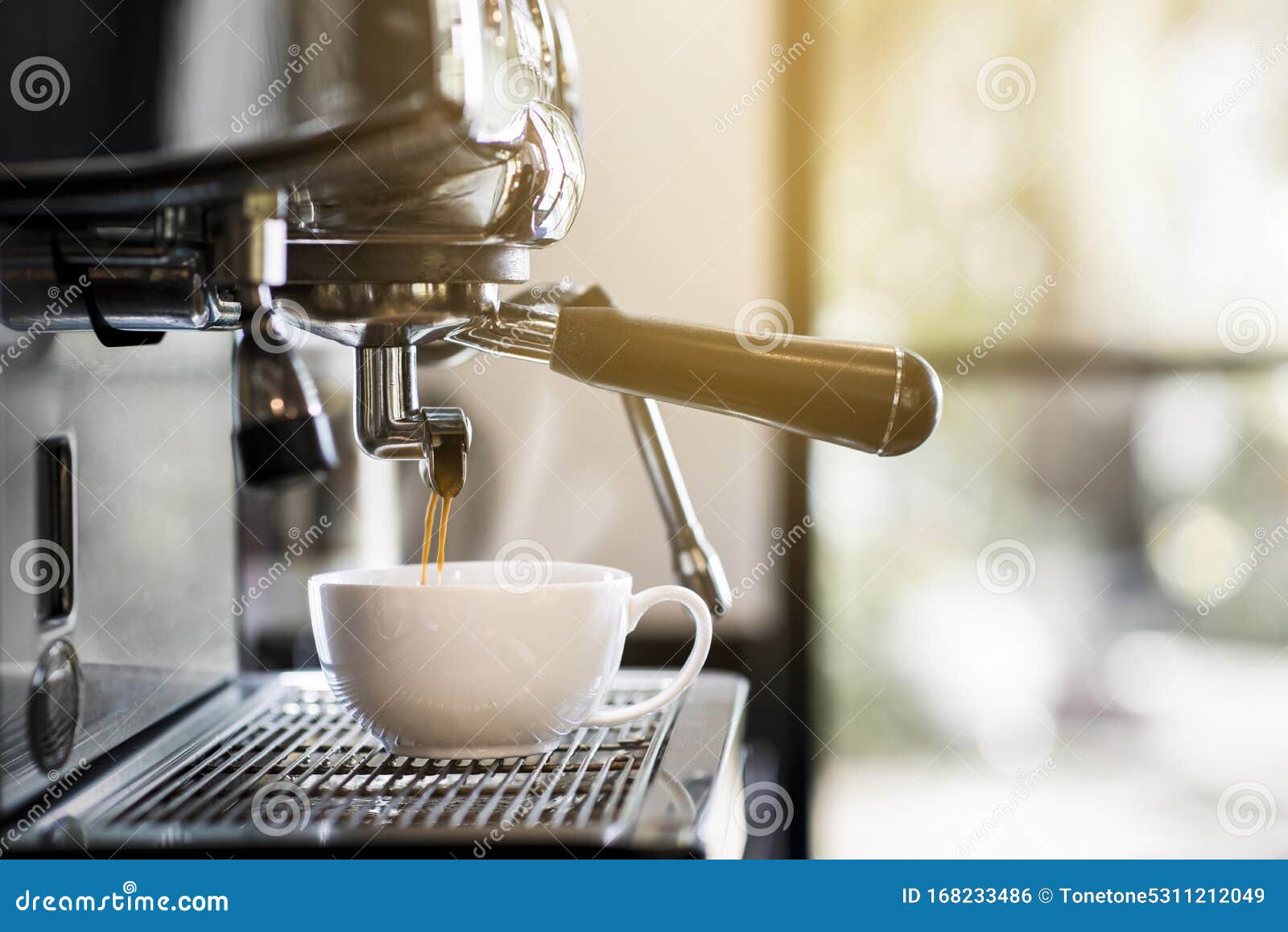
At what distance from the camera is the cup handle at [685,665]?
1.58 ft

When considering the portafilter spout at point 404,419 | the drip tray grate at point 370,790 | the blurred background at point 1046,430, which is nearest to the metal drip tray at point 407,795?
the drip tray grate at point 370,790

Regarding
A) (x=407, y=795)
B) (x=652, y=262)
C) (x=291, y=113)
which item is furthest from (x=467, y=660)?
(x=652, y=262)

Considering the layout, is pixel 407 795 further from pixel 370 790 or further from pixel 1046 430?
pixel 1046 430

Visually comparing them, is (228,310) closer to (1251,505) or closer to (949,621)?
(949,621)

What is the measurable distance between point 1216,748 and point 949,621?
13.3 inches

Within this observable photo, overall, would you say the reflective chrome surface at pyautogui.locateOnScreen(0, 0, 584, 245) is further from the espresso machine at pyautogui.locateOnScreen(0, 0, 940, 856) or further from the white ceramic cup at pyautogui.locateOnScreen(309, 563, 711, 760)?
the white ceramic cup at pyautogui.locateOnScreen(309, 563, 711, 760)

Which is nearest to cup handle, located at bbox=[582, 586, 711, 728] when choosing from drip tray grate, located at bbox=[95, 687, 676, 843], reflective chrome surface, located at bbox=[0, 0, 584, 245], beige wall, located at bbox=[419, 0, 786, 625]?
drip tray grate, located at bbox=[95, 687, 676, 843]

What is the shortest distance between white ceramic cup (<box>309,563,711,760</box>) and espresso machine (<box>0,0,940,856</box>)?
0.01m

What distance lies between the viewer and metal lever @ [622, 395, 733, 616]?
540 mm

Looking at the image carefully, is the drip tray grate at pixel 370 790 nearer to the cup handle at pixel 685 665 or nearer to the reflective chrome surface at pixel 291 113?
the cup handle at pixel 685 665

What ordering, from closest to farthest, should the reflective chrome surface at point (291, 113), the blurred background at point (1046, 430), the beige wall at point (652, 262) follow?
the reflective chrome surface at point (291, 113), the beige wall at point (652, 262), the blurred background at point (1046, 430)

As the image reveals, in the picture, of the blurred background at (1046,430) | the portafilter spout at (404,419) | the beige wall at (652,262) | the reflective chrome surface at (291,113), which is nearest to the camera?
the reflective chrome surface at (291,113)

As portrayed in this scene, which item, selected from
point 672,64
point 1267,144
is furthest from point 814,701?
point 1267,144

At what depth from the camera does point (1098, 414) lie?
4.48 feet
